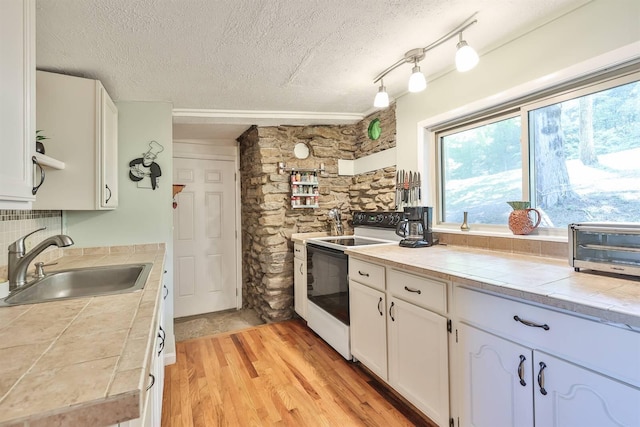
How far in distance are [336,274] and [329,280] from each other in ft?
0.44

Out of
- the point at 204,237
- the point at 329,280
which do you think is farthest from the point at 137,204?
the point at 329,280

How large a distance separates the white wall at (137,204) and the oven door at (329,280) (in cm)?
121

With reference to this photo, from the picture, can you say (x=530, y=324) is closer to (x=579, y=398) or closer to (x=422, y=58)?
(x=579, y=398)

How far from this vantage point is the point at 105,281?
167 cm

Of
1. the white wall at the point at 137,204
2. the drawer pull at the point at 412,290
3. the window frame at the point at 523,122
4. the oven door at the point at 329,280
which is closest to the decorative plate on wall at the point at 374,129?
the window frame at the point at 523,122

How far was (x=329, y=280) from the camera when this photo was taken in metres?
2.44

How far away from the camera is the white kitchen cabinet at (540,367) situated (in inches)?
35.0

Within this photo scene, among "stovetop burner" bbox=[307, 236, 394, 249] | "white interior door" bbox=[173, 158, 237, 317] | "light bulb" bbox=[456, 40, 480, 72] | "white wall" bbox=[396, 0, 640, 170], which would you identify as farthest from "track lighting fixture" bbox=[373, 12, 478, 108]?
"white interior door" bbox=[173, 158, 237, 317]

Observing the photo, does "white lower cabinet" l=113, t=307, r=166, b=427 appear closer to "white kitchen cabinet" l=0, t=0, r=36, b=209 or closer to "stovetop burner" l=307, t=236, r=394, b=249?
"white kitchen cabinet" l=0, t=0, r=36, b=209

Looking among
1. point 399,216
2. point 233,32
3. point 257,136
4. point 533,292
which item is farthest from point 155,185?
point 533,292

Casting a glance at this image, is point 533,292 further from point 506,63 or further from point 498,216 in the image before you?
point 506,63

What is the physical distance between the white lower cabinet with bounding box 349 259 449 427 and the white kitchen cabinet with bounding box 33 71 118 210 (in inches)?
68.3

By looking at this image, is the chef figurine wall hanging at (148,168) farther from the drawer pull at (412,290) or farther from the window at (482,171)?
the window at (482,171)

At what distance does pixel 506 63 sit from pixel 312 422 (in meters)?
2.41
